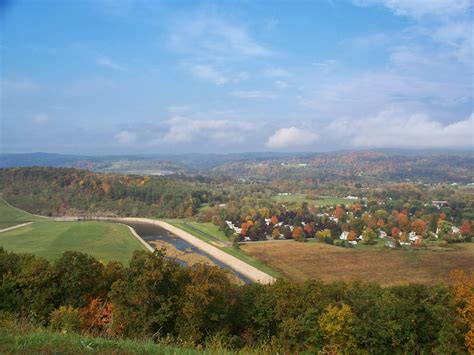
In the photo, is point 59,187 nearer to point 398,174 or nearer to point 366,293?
point 366,293

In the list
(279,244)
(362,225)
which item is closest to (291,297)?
(279,244)

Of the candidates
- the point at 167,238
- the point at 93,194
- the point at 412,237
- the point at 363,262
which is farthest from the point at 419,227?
the point at 93,194

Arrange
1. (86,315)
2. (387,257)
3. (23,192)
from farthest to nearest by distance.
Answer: (23,192) → (387,257) → (86,315)

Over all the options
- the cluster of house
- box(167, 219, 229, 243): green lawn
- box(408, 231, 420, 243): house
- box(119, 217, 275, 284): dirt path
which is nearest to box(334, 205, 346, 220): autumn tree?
the cluster of house

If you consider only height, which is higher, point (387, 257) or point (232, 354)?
point (232, 354)

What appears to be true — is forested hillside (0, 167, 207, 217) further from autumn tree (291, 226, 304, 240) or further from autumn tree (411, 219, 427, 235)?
autumn tree (411, 219, 427, 235)

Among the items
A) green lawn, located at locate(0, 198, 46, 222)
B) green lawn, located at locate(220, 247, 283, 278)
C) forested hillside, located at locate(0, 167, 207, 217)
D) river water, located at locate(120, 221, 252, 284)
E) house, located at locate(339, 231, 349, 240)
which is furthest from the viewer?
forested hillside, located at locate(0, 167, 207, 217)
